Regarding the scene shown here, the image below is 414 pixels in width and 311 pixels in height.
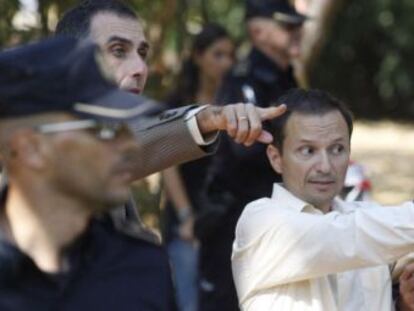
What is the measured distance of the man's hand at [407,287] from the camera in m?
3.95

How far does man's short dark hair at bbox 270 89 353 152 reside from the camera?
163 inches

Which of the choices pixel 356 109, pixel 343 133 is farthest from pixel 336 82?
pixel 343 133

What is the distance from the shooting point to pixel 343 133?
4.10 meters

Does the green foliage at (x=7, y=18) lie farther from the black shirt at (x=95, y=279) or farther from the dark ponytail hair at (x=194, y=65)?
the black shirt at (x=95, y=279)

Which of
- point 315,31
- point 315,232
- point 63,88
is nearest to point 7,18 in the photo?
point 315,232

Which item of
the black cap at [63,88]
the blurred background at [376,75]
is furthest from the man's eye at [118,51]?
the blurred background at [376,75]

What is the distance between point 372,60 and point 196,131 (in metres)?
20.1

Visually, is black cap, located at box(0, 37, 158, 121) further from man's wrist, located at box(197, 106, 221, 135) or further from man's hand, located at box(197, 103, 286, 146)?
man's wrist, located at box(197, 106, 221, 135)

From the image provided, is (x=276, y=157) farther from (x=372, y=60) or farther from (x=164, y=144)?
(x=372, y=60)

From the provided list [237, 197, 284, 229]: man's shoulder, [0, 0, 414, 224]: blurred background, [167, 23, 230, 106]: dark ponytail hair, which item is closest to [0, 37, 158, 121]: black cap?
[237, 197, 284, 229]: man's shoulder

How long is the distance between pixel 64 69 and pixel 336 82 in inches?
841

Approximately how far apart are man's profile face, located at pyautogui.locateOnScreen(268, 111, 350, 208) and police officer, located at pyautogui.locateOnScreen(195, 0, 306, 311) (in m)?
1.83

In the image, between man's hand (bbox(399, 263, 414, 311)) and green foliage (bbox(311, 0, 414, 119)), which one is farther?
green foliage (bbox(311, 0, 414, 119))

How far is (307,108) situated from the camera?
4.15 m
